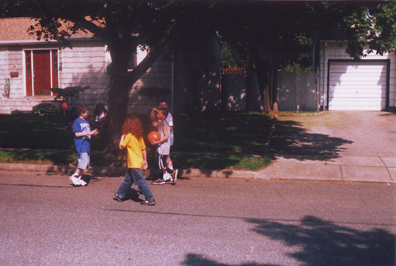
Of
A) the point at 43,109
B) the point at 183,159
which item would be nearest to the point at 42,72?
the point at 43,109

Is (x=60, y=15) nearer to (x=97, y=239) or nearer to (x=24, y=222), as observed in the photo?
(x=24, y=222)

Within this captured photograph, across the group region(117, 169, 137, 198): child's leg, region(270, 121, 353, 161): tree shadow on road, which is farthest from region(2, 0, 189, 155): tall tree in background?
region(270, 121, 353, 161): tree shadow on road

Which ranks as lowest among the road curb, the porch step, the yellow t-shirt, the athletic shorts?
the road curb

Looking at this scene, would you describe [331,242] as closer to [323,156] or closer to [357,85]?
[323,156]

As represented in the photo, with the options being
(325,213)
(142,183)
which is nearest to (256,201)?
(325,213)

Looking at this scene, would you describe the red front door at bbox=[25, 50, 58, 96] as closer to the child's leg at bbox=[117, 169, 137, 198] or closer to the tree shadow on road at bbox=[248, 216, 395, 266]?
the child's leg at bbox=[117, 169, 137, 198]

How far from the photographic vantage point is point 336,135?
14414 mm

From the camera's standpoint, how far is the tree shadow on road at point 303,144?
11.3m

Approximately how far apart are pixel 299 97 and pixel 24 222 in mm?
18167

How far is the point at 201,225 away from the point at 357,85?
59.5 ft

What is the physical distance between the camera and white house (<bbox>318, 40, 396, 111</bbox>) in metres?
20.8

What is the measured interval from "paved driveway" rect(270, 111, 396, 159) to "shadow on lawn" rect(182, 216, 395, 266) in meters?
5.55

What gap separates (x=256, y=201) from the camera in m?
7.30

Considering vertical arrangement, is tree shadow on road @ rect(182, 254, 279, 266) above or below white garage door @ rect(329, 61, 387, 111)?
below
